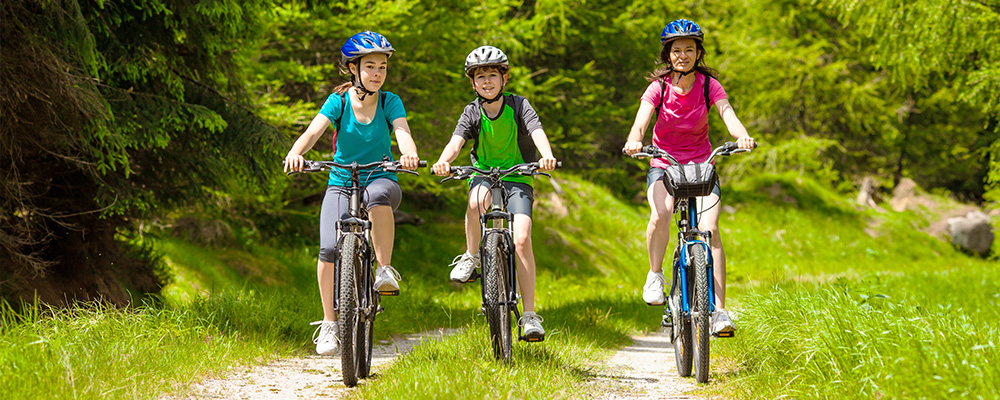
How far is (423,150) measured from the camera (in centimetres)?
1236

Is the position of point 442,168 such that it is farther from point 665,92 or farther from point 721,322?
point 721,322

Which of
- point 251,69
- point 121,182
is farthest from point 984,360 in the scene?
point 251,69

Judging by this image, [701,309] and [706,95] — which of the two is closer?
[701,309]

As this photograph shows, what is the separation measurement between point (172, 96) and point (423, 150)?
5396 millimetres

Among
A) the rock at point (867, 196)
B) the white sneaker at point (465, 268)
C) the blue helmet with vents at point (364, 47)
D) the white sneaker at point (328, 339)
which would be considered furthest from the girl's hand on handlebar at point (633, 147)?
the rock at point (867, 196)

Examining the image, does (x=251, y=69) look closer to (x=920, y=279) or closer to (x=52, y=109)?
(x=52, y=109)

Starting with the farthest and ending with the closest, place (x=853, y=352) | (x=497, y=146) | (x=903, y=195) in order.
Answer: (x=903, y=195) → (x=497, y=146) → (x=853, y=352)

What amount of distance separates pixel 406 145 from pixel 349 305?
1.08 meters

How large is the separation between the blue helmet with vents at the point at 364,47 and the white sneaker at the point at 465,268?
1392 mm

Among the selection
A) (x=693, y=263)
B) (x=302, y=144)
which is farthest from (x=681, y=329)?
(x=302, y=144)

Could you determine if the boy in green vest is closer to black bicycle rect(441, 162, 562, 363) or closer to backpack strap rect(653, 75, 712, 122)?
black bicycle rect(441, 162, 562, 363)

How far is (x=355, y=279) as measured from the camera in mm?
4750

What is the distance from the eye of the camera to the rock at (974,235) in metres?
20.7

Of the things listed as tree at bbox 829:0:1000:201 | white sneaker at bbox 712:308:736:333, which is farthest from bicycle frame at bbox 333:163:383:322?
tree at bbox 829:0:1000:201
